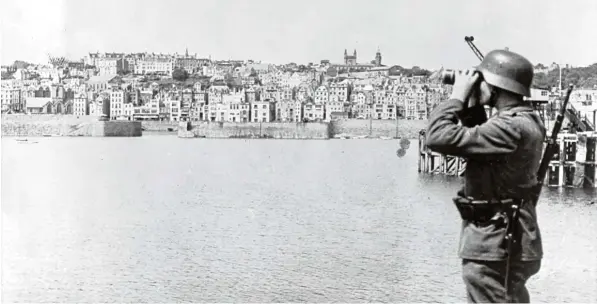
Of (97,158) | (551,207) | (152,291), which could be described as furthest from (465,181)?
(97,158)

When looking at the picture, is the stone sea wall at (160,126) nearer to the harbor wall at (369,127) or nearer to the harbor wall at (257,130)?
the harbor wall at (257,130)

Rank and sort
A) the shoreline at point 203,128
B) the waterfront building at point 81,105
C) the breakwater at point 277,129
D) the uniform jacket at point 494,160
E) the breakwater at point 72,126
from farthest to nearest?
the waterfront building at point 81,105 < the breakwater at point 277,129 < the shoreline at point 203,128 < the breakwater at point 72,126 < the uniform jacket at point 494,160

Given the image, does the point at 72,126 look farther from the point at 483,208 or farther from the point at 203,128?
the point at 483,208

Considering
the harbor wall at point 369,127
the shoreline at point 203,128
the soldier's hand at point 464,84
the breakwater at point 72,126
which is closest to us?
the soldier's hand at point 464,84

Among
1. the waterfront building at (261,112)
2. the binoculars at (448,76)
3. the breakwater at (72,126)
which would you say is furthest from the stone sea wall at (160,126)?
the binoculars at (448,76)

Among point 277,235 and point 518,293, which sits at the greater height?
point 518,293

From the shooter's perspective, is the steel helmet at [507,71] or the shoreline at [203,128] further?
the shoreline at [203,128]

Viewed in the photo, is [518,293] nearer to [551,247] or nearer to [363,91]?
[551,247]

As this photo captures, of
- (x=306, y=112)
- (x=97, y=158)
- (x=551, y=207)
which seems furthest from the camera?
(x=306, y=112)
